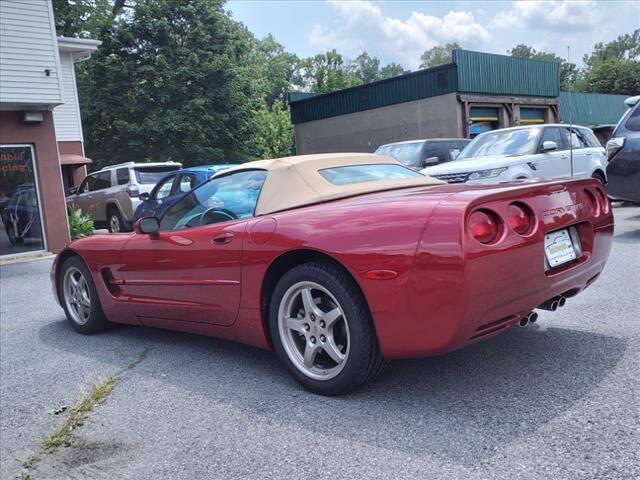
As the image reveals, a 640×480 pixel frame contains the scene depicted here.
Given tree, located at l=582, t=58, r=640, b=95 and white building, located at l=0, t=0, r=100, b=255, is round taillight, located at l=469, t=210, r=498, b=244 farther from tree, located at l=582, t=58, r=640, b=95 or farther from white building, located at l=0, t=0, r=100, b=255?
tree, located at l=582, t=58, r=640, b=95

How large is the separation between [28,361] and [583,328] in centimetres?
410

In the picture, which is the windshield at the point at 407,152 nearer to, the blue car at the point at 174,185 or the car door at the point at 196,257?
the blue car at the point at 174,185

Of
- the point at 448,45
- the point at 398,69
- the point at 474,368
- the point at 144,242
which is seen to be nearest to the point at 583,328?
the point at 474,368

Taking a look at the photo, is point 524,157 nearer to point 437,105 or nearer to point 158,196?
point 158,196

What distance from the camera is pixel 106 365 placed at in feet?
13.8

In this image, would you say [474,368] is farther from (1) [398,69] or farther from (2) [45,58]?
(1) [398,69]

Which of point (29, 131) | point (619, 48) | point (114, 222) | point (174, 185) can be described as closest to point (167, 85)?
point (114, 222)

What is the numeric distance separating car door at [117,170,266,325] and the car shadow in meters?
0.39

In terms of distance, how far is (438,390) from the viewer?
10.3 ft

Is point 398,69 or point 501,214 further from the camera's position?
point 398,69

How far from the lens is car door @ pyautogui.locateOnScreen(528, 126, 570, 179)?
30.6 feet

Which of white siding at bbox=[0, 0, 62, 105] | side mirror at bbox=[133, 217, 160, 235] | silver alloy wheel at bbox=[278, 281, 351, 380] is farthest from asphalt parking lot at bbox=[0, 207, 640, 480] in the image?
white siding at bbox=[0, 0, 62, 105]

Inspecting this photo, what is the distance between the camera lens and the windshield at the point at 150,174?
13.9 meters

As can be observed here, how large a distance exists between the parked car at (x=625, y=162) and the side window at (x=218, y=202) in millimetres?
5481
